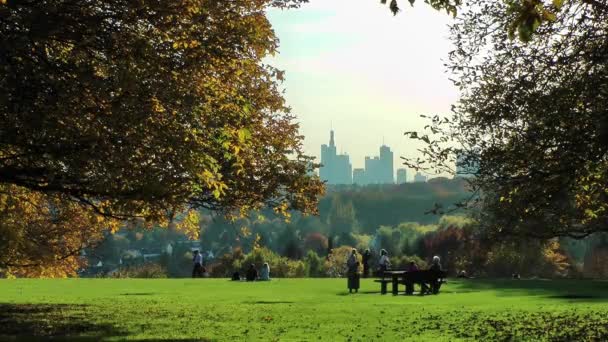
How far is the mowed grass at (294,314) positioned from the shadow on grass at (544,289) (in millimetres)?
89

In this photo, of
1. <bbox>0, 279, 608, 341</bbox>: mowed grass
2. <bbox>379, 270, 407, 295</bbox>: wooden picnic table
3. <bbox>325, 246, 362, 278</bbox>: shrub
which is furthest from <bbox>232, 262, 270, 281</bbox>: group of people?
<bbox>325, 246, 362, 278</bbox>: shrub

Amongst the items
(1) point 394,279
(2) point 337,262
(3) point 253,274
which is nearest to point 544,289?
(1) point 394,279

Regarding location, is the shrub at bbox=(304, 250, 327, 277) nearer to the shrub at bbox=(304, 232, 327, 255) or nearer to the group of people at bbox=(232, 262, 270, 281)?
the group of people at bbox=(232, 262, 270, 281)

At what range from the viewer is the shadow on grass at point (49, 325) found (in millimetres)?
17531

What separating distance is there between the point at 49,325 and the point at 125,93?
655 cm

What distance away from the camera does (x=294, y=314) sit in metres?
23.0

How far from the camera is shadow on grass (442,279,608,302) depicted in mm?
33531

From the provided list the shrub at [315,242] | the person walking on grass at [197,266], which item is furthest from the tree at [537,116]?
the shrub at [315,242]

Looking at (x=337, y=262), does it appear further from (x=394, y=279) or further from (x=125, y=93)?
(x=125, y=93)

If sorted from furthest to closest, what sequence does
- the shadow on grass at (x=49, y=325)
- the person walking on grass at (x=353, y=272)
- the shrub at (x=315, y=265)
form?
1. the shrub at (x=315, y=265)
2. the person walking on grass at (x=353, y=272)
3. the shadow on grass at (x=49, y=325)

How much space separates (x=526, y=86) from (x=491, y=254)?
72.5 metres

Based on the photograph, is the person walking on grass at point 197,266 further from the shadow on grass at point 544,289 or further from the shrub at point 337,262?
the shrub at point 337,262

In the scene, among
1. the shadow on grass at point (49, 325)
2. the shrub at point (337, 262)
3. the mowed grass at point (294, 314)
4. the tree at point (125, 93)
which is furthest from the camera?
the shrub at point (337, 262)

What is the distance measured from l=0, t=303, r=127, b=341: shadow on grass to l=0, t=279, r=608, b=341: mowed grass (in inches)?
0.9
